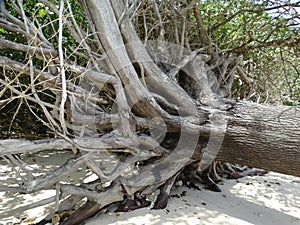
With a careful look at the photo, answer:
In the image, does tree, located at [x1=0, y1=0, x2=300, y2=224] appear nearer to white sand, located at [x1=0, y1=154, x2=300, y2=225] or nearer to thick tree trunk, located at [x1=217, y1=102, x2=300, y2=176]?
thick tree trunk, located at [x1=217, y1=102, x2=300, y2=176]

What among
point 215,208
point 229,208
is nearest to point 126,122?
point 215,208

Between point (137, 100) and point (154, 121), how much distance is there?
0.86ft

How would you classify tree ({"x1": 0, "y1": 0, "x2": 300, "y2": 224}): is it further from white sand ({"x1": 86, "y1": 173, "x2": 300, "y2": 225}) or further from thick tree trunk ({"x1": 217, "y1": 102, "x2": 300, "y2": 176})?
white sand ({"x1": 86, "y1": 173, "x2": 300, "y2": 225})

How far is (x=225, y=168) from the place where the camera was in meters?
3.90

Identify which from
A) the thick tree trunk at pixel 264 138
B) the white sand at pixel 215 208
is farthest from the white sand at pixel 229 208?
the thick tree trunk at pixel 264 138

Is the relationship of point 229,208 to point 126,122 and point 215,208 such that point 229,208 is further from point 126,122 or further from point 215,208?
point 126,122

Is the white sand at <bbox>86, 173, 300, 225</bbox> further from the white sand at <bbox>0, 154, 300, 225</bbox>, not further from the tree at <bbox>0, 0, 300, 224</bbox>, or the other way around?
the tree at <bbox>0, 0, 300, 224</bbox>

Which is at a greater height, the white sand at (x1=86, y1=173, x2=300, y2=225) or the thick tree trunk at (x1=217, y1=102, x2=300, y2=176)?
the thick tree trunk at (x1=217, y1=102, x2=300, y2=176)

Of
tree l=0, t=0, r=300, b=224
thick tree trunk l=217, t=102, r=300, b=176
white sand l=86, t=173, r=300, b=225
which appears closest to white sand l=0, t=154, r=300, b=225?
white sand l=86, t=173, r=300, b=225

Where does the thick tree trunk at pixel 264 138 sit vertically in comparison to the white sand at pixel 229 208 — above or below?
above

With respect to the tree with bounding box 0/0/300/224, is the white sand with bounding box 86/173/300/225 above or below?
below

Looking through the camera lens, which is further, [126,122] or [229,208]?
[229,208]

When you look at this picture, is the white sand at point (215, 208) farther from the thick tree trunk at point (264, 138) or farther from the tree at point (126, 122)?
the thick tree trunk at point (264, 138)

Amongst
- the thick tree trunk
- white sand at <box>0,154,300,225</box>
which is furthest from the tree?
white sand at <box>0,154,300,225</box>
